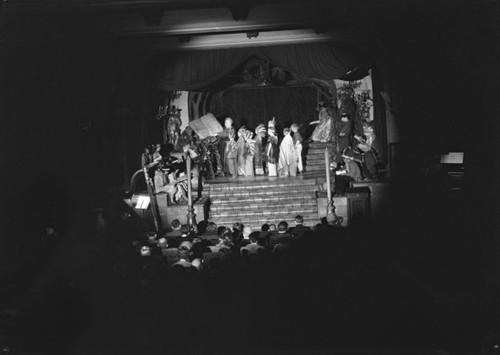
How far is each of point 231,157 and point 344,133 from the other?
10.8 feet

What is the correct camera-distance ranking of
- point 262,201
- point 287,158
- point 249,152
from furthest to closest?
point 249,152 < point 287,158 < point 262,201

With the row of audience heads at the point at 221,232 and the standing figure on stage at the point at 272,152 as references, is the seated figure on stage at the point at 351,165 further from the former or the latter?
the row of audience heads at the point at 221,232

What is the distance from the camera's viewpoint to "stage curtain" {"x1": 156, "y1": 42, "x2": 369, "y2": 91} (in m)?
15.2

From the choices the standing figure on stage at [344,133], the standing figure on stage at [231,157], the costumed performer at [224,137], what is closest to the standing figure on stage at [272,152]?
the standing figure on stage at [231,157]

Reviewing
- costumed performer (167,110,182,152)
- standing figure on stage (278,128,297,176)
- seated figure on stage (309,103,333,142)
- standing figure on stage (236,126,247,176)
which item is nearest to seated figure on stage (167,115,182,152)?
costumed performer (167,110,182,152)

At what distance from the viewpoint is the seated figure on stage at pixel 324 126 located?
20031mm

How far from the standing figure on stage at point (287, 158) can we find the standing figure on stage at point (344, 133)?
52.3 inches

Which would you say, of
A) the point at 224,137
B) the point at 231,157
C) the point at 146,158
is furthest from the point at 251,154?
the point at 146,158

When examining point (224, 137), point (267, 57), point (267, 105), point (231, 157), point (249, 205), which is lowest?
point (249, 205)

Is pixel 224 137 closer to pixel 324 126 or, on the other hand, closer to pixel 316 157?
pixel 316 157

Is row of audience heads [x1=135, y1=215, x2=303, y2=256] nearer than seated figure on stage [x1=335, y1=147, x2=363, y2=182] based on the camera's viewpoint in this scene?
Yes

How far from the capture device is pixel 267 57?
15.5 m

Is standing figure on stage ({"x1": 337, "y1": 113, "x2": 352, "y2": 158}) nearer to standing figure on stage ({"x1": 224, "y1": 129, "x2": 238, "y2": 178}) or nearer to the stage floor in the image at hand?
the stage floor

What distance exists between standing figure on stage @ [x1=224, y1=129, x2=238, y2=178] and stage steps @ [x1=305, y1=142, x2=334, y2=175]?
7.16ft
